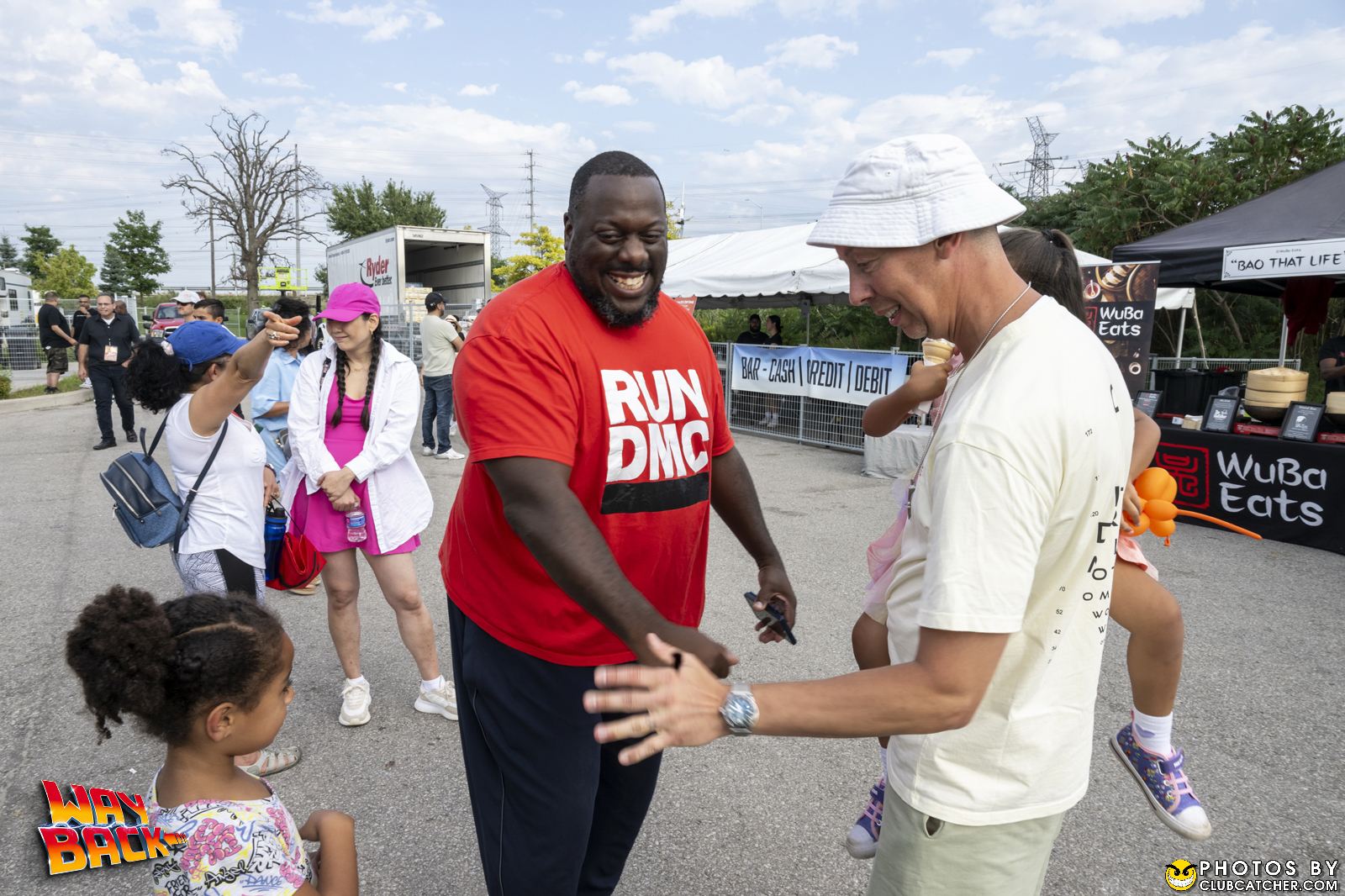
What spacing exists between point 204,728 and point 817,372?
964cm

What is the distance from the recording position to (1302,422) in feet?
21.4

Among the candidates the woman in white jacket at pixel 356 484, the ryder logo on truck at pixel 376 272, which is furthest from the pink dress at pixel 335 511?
the ryder logo on truck at pixel 376 272

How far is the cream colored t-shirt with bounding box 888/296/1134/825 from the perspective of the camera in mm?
1133

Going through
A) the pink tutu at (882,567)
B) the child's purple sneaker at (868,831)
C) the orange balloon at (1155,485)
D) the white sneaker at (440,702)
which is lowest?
the white sneaker at (440,702)

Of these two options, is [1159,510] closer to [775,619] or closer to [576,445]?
[775,619]

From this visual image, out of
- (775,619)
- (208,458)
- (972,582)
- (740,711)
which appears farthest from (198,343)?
(972,582)

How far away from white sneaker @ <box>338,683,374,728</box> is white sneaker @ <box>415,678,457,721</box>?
229 millimetres

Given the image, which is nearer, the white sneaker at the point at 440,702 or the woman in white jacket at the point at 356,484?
the woman in white jacket at the point at 356,484

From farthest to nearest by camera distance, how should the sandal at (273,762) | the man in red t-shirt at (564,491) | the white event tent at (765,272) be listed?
the white event tent at (765,272) → the sandal at (273,762) → the man in red t-shirt at (564,491)

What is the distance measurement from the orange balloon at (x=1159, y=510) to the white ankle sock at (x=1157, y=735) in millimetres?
616

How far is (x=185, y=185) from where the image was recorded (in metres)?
33.3

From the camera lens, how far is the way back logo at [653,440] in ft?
5.69

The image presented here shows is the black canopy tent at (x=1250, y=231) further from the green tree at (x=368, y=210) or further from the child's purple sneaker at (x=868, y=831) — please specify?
the green tree at (x=368, y=210)

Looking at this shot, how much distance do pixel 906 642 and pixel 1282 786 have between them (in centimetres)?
271
